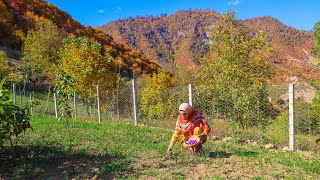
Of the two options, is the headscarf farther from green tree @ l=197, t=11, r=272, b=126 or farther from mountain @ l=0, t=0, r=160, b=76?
mountain @ l=0, t=0, r=160, b=76

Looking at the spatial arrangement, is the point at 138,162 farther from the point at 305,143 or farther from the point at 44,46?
the point at 44,46

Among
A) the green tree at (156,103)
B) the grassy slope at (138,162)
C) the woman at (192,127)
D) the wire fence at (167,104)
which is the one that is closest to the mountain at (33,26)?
the green tree at (156,103)

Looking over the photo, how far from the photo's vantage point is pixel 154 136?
10.9 metres

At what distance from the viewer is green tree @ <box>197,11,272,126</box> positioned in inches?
439

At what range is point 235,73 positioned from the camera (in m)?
13.8

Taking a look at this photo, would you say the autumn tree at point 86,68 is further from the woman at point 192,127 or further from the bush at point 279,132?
the woman at point 192,127

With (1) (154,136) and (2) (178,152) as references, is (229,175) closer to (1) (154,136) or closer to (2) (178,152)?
(2) (178,152)

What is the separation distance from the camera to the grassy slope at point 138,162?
6.07m

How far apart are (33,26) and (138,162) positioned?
6443 centimetres

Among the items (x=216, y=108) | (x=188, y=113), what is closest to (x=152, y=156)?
(x=188, y=113)

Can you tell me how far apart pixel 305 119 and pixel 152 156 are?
515 cm

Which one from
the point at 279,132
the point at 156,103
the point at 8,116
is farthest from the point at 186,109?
the point at 156,103

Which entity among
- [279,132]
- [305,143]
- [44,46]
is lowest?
[305,143]

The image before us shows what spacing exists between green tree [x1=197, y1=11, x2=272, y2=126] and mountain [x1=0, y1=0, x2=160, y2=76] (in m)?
40.3
